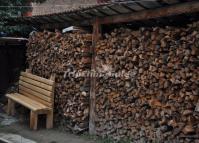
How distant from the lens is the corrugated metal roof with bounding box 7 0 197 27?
23.3ft

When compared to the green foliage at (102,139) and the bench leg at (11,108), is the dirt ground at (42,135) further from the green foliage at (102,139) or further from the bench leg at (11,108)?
the bench leg at (11,108)

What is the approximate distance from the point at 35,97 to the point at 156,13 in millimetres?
4758

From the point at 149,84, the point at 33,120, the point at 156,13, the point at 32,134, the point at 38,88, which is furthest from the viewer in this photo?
the point at 38,88

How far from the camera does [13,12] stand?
13500mm

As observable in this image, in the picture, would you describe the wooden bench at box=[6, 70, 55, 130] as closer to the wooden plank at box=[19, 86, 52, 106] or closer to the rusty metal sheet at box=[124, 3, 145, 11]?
the wooden plank at box=[19, 86, 52, 106]

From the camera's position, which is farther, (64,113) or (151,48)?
(64,113)

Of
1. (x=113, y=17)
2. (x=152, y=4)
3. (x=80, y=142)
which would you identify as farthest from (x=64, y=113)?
(x=152, y=4)

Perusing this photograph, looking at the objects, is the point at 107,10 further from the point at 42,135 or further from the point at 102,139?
the point at 42,135

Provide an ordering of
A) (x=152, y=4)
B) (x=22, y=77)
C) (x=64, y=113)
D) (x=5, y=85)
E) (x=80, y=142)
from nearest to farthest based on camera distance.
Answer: (x=152, y=4) → (x=80, y=142) → (x=64, y=113) → (x=22, y=77) → (x=5, y=85)

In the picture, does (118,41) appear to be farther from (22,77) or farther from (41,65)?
(22,77)

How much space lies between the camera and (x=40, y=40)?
11.3 meters

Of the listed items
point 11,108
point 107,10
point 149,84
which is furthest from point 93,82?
point 11,108

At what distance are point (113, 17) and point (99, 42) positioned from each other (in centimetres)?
70

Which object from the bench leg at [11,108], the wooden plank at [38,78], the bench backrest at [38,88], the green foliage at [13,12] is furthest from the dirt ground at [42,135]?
the green foliage at [13,12]
